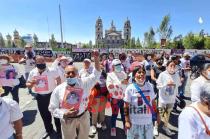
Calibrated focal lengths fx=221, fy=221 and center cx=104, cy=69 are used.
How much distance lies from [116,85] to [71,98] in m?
1.84

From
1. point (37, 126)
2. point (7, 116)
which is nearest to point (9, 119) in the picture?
point (7, 116)

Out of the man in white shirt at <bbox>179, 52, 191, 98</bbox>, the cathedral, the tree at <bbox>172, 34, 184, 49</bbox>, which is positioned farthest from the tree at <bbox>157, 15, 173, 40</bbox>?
the cathedral

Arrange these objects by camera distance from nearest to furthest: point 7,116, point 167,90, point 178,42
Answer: point 7,116 → point 167,90 → point 178,42

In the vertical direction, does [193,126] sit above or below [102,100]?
above

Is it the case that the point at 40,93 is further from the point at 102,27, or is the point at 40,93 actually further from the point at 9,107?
the point at 102,27

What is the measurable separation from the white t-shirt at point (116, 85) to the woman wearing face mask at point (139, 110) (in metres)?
1.49

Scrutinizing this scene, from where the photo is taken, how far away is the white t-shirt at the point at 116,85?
199 inches

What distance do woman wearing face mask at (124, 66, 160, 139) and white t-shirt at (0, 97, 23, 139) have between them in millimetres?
1679

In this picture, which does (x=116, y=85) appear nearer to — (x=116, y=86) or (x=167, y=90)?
(x=116, y=86)

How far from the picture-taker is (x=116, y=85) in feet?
16.7

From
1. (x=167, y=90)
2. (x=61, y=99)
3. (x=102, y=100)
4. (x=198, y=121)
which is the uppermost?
(x=198, y=121)

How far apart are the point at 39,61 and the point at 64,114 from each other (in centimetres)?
209

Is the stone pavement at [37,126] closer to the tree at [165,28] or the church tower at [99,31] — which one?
the tree at [165,28]

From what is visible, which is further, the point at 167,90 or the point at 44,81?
the point at 167,90
